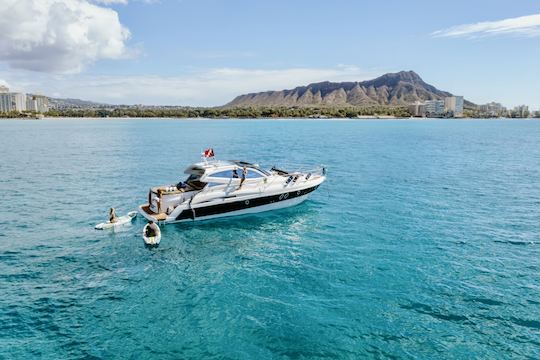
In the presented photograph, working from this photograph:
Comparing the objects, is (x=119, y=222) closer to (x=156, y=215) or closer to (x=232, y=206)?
(x=156, y=215)

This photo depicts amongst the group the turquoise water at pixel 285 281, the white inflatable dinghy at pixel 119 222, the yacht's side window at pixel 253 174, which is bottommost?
the turquoise water at pixel 285 281

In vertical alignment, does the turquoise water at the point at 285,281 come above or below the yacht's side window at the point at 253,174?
below

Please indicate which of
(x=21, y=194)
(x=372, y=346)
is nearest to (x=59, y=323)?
(x=372, y=346)

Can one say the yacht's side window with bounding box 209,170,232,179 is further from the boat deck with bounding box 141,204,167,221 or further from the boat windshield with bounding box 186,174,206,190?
the boat deck with bounding box 141,204,167,221

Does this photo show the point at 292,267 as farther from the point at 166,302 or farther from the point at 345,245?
the point at 166,302

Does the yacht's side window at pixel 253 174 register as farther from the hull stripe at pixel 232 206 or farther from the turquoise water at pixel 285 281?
the turquoise water at pixel 285 281

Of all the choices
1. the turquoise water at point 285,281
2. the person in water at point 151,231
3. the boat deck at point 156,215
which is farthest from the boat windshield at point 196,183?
the person in water at point 151,231

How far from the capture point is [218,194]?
25812mm

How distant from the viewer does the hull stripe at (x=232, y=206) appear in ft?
82.9

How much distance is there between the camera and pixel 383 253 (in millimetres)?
20266

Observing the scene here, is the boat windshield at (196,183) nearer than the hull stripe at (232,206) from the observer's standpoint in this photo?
No

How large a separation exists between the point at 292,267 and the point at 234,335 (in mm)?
6053

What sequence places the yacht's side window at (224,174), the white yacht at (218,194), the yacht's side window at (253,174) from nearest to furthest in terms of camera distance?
the white yacht at (218,194) → the yacht's side window at (224,174) → the yacht's side window at (253,174)

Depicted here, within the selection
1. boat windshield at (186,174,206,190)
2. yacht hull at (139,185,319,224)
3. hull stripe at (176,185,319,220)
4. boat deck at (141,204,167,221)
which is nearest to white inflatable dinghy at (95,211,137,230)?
yacht hull at (139,185,319,224)
